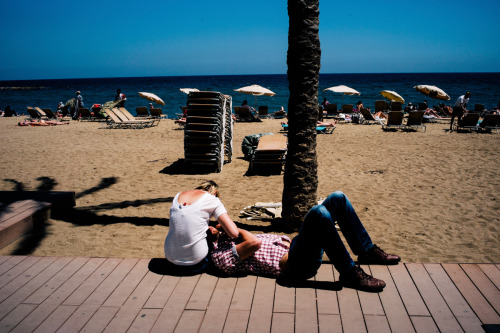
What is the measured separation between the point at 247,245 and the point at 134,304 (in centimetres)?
105

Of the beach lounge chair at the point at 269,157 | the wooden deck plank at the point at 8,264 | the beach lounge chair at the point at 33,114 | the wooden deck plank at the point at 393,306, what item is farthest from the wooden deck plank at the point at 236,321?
the beach lounge chair at the point at 33,114

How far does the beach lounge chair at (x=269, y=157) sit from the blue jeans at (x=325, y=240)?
15.9 feet

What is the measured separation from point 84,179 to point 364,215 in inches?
236

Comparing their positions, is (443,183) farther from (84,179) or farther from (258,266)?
(84,179)

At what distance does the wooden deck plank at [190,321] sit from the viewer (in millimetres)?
2453

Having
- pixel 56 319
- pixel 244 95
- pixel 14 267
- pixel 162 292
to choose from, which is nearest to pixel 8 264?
pixel 14 267

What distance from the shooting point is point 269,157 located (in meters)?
→ 7.90

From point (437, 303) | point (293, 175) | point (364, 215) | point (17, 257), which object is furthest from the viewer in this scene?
point (364, 215)

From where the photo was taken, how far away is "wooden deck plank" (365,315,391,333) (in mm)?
2400

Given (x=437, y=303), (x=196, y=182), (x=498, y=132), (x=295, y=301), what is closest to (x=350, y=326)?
(x=295, y=301)

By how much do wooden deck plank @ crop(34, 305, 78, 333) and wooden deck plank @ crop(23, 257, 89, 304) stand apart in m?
0.28

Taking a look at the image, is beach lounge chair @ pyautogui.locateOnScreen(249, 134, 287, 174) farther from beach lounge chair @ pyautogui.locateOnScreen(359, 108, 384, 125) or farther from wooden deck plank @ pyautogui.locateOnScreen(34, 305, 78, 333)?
beach lounge chair @ pyautogui.locateOnScreen(359, 108, 384, 125)

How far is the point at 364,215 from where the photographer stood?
17.3 feet

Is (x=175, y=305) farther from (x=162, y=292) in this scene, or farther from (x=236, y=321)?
(x=236, y=321)
